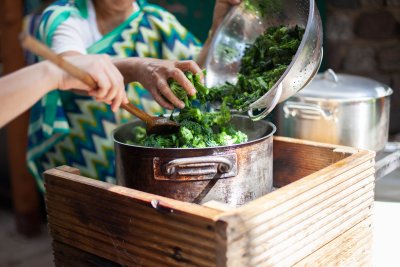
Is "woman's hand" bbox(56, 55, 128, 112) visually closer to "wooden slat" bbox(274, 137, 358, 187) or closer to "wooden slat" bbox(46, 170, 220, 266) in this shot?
"wooden slat" bbox(46, 170, 220, 266)

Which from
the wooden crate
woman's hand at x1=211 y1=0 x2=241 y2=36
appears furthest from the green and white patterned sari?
the wooden crate

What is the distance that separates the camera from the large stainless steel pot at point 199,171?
4.24 feet

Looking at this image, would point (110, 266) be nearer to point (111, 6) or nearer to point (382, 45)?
point (111, 6)

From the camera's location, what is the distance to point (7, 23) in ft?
10.1

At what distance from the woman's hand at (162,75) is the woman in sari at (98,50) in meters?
0.47

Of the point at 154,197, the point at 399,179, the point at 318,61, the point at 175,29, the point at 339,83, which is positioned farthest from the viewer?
the point at 399,179

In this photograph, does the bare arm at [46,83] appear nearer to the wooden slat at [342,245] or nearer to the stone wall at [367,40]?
the wooden slat at [342,245]

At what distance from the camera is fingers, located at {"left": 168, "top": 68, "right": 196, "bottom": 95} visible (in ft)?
4.92

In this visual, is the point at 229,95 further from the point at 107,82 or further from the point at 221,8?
the point at 107,82

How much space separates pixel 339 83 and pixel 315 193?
0.85m

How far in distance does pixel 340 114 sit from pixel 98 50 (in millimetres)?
1049

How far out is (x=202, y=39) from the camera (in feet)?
11.4

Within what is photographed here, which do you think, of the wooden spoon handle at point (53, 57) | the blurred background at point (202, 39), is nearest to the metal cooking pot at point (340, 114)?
the wooden spoon handle at point (53, 57)

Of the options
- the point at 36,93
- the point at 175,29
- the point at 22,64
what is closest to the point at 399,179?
the point at 175,29
